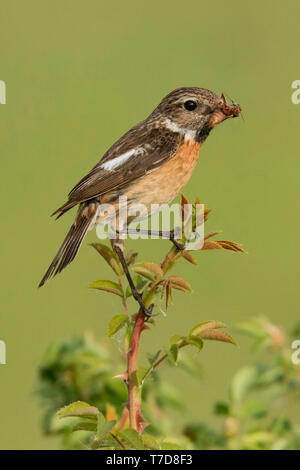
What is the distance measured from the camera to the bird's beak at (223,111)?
12.4 feet

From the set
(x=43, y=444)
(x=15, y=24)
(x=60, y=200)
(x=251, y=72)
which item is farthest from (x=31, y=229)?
(x=15, y=24)

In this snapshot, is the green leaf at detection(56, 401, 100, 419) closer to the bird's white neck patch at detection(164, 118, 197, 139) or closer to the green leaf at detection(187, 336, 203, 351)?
the green leaf at detection(187, 336, 203, 351)

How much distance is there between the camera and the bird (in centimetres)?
405

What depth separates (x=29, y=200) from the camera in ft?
36.6

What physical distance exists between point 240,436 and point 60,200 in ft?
25.0

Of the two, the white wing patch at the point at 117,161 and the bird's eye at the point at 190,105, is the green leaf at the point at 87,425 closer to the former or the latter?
the white wing patch at the point at 117,161

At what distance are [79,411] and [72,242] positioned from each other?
1458 mm

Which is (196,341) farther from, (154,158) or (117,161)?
(154,158)

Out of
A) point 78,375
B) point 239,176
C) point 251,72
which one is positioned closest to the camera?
point 78,375

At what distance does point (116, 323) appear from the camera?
2482 mm

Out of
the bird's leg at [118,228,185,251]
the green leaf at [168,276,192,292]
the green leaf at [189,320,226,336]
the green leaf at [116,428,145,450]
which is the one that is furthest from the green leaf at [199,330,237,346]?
A: the green leaf at [116,428,145,450]

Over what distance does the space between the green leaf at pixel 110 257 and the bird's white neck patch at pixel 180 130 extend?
1.62 meters
